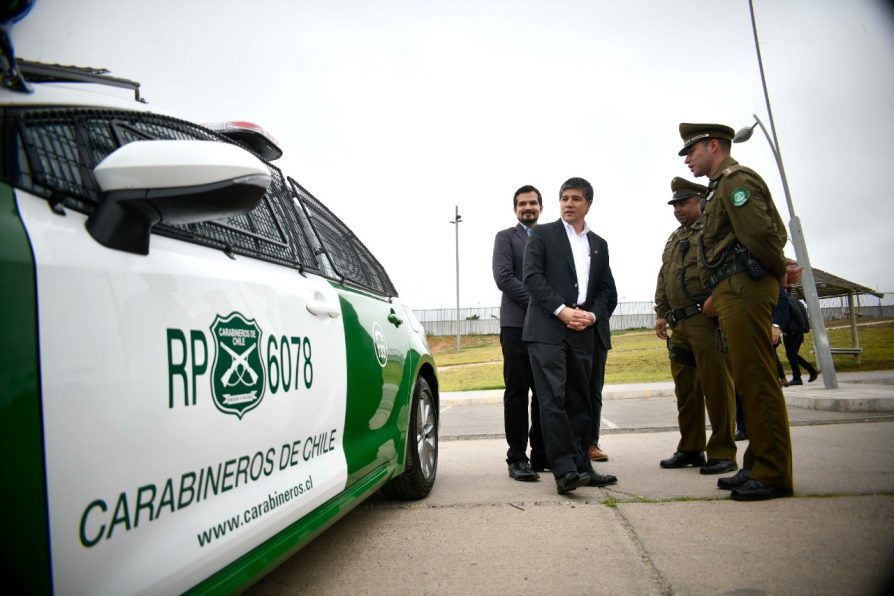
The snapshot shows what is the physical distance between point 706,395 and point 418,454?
2.20 meters

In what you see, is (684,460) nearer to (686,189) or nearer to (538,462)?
(538,462)

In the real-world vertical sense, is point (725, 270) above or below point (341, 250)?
below

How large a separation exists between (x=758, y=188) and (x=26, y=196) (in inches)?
136

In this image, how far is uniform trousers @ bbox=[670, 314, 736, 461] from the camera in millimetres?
4215

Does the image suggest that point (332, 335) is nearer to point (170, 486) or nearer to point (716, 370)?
point (170, 486)

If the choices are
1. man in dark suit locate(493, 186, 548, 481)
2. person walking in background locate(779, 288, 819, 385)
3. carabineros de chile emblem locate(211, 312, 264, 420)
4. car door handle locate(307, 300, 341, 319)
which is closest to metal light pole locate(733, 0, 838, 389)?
person walking in background locate(779, 288, 819, 385)

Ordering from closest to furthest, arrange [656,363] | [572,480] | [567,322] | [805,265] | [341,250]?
[341,250] < [572,480] < [567,322] < [805,265] < [656,363]

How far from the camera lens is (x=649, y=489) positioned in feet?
12.0

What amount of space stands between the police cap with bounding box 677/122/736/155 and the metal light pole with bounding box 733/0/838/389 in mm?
5310

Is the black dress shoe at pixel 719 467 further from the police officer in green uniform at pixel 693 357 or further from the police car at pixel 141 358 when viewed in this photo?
the police car at pixel 141 358

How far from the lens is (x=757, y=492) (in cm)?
321

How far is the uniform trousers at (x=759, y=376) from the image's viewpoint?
3234 mm

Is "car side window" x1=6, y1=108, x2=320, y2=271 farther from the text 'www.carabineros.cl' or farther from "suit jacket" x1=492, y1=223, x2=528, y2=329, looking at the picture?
"suit jacket" x1=492, y1=223, x2=528, y2=329

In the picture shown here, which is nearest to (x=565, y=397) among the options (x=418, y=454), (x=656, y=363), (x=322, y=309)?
(x=418, y=454)
